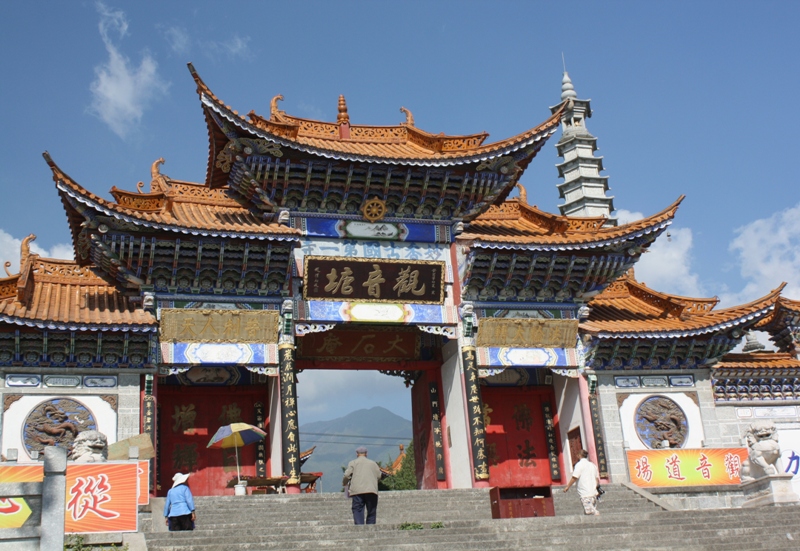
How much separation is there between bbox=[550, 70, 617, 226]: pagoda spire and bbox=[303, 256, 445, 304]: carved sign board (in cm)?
2020

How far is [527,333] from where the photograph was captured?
2044cm

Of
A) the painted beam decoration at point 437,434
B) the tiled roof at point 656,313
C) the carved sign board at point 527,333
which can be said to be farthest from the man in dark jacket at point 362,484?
the tiled roof at point 656,313

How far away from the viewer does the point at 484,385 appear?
22156 millimetres

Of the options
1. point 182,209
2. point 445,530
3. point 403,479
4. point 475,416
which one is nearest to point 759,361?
point 475,416

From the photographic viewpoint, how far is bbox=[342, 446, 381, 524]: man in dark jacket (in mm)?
Answer: 13102

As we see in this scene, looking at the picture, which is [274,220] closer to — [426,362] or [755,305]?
[426,362]

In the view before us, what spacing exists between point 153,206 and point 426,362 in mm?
7038

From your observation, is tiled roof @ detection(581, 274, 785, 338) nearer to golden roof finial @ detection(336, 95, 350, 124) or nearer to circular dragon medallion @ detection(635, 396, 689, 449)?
circular dragon medallion @ detection(635, 396, 689, 449)

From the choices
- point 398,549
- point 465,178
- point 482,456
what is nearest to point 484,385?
point 482,456

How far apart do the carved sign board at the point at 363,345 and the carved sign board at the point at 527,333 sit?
84.9 inches

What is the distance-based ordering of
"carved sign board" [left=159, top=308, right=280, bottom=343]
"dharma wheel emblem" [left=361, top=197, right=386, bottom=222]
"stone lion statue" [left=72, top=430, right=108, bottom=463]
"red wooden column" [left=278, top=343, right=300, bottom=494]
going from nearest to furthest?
"stone lion statue" [left=72, top=430, right=108, bottom=463]
"red wooden column" [left=278, top=343, right=300, bottom=494]
"carved sign board" [left=159, top=308, right=280, bottom=343]
"dharma wheel emblem" [left=361, top=197, right=386, bottom=222]

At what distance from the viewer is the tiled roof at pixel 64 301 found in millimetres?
16797

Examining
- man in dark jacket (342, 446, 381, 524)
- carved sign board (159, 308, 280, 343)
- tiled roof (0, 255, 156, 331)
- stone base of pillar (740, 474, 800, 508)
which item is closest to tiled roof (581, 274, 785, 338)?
stone base of pillar (740, 474, 800, 508)

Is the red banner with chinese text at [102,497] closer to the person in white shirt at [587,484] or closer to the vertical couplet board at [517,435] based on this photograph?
the person in white shirt at [587,484]
